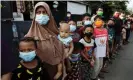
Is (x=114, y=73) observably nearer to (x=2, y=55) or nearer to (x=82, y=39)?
(x=82, y=39)

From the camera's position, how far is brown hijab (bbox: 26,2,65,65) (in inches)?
123

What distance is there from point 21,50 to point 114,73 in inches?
195

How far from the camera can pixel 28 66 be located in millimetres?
2699

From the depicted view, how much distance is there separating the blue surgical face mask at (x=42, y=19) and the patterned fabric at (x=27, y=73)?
2.44 ft

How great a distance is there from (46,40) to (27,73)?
659 millimetres

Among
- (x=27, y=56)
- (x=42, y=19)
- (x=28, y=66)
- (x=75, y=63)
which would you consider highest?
(x=42, y=19)

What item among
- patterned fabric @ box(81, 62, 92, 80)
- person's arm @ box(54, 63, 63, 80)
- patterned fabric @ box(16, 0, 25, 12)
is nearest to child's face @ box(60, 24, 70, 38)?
person's arm @ box(54, 63, 63, 80)

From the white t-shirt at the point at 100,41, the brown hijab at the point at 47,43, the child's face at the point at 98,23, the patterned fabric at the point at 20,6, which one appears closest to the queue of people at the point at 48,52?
the brown hijab at the point at 47,43

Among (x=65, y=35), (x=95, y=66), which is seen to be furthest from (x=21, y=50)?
(x=95, y=66)

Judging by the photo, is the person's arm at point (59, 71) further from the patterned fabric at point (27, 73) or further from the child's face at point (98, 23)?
the child's face at point (98, 23)

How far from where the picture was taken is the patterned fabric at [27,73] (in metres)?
2.60

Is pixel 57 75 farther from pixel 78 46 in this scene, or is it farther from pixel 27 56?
pixel 78 46

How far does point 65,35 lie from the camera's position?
404 cm

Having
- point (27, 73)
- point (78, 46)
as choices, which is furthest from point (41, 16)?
point (78, 46)
